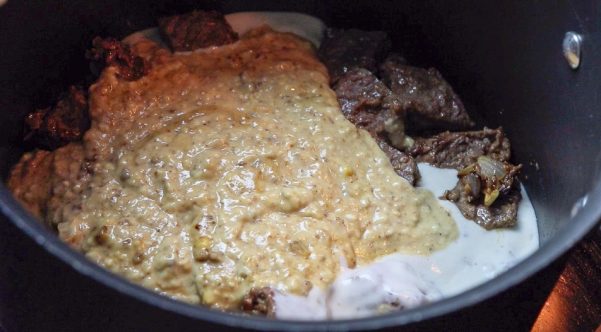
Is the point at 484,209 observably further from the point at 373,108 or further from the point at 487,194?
the point at 373,108

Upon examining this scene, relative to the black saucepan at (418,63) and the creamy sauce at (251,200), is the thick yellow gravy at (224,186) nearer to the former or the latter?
the creamy sauce at (251,200)

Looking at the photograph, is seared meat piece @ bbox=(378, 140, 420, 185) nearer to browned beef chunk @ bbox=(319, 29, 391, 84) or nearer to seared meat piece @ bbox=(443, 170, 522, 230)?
seared meat piece @ bbox=(443, 170, 522, 230)

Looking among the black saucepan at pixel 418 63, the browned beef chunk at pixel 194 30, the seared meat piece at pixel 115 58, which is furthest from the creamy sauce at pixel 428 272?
the seared meat piece at pixel 115 58

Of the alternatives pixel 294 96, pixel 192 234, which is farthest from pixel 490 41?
pixel 192 234

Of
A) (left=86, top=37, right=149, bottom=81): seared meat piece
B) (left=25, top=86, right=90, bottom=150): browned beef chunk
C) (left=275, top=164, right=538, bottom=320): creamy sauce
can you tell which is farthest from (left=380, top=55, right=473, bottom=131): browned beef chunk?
A: (left=25, top=86, right=90, bottom=150): browned beef chunk

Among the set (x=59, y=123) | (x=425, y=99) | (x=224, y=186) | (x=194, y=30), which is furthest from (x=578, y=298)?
(x=59, y=123)

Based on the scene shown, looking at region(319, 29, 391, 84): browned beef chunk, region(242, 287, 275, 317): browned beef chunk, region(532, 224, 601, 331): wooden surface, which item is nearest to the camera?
region(242, 287, 275, 317): browned beef chunk
